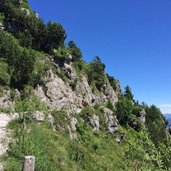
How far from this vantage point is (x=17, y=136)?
2447cm

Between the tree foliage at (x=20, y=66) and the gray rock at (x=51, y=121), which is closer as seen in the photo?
the gray rock at (x=51, y=121)

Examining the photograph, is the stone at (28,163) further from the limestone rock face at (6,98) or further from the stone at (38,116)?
the limestone rock face at (6,98)

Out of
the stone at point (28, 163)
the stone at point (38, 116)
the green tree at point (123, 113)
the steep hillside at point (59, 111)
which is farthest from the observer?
the green tree at point (123, 113)

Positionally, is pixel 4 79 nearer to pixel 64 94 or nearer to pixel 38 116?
pixel 64 94

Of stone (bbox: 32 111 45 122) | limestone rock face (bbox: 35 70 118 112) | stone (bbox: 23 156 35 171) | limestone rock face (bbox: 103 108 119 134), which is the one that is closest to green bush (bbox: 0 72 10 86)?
limestone rock face (bbox: 35 70 118 112)

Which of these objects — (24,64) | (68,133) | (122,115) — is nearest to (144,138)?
(68,133)

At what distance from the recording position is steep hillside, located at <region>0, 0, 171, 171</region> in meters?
24.7

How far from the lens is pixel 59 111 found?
124 ft

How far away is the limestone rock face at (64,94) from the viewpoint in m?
80.3

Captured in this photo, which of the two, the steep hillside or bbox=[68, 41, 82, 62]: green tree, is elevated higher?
bbox=[68, 41, 82, 62]: green tree

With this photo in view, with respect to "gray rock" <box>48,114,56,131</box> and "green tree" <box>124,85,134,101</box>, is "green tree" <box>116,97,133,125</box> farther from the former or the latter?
"gray rock" <box>48,114,56,131</box>

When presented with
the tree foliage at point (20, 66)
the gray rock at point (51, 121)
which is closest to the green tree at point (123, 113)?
the tree foliage at point (20, 66)

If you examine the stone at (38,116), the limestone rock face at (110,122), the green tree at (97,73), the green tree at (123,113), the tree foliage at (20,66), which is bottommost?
the stone at (38,116)

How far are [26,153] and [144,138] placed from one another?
29704 millimetres
